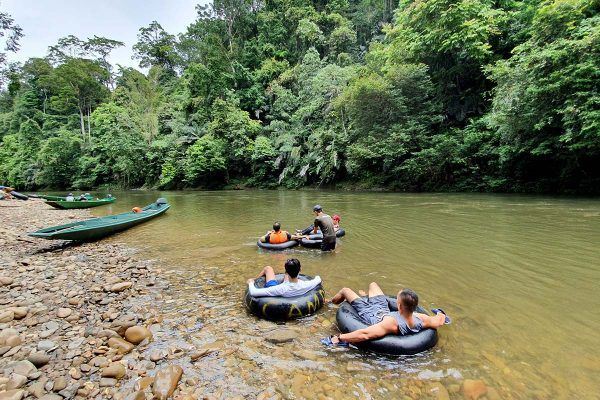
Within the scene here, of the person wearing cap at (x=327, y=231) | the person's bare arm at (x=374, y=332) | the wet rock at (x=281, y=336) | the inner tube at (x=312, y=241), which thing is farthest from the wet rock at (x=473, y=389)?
the inner tube at (x=312, y=241)

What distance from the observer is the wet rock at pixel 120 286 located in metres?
5.21

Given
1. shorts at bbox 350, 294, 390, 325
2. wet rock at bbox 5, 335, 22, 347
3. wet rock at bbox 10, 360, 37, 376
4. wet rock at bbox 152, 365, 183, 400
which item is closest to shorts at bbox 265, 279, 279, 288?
shorts at bbox 350, 294, 390, 325

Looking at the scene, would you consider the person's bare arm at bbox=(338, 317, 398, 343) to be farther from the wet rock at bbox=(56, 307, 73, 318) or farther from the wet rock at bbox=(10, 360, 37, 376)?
the wet rock at bbox=(56, 307, 73, 318)

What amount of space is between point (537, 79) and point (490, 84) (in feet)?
28.6

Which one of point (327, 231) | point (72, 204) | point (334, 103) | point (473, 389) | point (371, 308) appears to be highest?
point (334, 103)

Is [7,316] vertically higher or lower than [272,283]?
lower

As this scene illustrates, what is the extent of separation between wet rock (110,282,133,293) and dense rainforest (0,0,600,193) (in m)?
13.4

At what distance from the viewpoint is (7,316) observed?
4.14 metres

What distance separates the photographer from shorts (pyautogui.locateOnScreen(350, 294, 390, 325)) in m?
3.76

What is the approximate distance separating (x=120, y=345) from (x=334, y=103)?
78.4 feet

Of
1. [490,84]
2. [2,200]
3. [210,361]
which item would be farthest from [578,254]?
[2,200]

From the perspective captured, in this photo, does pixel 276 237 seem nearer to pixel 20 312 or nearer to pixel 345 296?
pixel 345 296

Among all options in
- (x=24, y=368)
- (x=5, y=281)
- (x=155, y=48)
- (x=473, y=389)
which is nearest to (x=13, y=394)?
(x=24, y=368)

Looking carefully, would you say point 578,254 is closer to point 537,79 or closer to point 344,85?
point 537,79
